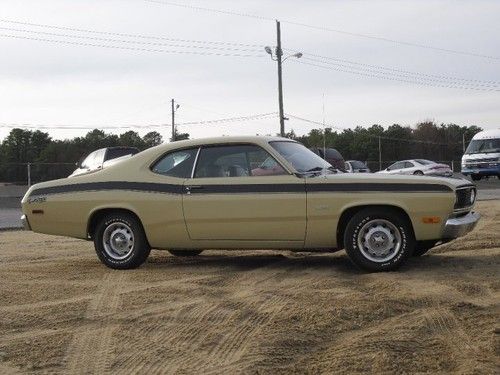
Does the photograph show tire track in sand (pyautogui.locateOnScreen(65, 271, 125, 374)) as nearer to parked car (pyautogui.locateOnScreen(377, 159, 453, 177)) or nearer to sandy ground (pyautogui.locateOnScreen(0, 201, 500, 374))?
sandy ground (pyautogui.locateOnScreen(0, 201, 500, 374))

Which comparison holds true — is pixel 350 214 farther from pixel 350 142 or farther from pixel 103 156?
pixel 350 142

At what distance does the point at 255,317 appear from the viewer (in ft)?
17.9

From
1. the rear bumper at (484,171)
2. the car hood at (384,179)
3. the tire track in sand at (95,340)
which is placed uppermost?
the car hood at (384,179)

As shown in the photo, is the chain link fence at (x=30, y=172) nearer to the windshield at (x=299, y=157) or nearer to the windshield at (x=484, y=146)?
the windshield at (x=484, y=146)

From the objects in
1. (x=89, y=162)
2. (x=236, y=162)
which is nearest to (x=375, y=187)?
(x=236, y=162)

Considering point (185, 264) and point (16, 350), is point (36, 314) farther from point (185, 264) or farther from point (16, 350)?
point (185, 264)

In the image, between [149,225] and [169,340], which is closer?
[169,340]

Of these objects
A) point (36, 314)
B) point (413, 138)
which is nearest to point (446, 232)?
point (36, 314)

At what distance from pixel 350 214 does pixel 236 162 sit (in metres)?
1.42

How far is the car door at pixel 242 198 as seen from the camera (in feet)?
24.5

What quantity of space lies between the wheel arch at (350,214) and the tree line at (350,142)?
49.4m

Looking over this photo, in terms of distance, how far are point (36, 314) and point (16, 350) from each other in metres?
1.08

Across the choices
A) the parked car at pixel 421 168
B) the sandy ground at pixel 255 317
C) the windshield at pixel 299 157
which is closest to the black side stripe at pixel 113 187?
the sandy ground at pixel 255 317

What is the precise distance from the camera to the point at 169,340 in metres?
4.86
